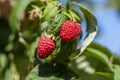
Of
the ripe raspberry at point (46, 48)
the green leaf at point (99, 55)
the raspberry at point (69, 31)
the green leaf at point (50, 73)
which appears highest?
the raspberry at point (69, 31)

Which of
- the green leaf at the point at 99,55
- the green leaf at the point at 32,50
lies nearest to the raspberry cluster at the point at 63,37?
the green leaf at the point at 32,50

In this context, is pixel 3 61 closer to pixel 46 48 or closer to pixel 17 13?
pixel 17 13

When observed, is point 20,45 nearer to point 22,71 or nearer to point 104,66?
point 22,71

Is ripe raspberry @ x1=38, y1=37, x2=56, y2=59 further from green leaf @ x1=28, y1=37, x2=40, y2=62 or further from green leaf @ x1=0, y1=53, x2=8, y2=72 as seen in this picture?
green leaf @ x1=0, y1=53, x2=8, y2=72

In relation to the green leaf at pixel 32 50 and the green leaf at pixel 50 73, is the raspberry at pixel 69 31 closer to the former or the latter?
the green leaf at pixel 50 73

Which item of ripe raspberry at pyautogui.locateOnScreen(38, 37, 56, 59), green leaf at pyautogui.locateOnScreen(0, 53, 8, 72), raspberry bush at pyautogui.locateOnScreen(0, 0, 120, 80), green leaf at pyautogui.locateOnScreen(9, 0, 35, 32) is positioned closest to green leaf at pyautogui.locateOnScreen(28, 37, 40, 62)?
raspberry bush at pyautogui.locateOnScreen(0, 0, 120, 80)

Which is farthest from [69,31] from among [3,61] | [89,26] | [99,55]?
[3,61]

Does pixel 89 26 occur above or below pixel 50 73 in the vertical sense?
above
